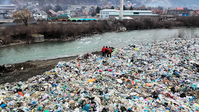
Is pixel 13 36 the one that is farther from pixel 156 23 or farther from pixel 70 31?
pixel 156 23

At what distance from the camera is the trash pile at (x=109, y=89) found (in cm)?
450

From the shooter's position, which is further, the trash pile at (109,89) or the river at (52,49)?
the river at (52,49)

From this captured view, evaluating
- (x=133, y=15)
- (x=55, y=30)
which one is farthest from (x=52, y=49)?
(x=133, y=15)

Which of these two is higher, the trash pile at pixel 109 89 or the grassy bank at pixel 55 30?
the grassy bank at pixel 55 30

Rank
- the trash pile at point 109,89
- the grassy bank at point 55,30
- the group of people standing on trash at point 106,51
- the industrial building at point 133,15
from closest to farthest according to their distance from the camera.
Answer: the trash pile at point 109,89 → the group of people standing on trash at point 106,51 → the grassy bank at point 55,30 → the industrial building at point 133,15

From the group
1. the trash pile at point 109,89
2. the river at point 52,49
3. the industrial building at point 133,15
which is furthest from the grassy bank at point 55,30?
the trash pile at point 109,89

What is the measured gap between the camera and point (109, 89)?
562 centimetres

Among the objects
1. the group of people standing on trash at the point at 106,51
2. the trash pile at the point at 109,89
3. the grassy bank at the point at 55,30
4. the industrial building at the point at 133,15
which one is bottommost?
the trash pile at the point at 109,89

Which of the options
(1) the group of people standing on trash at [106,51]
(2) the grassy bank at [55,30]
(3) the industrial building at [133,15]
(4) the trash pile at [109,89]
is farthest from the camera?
(3) the industrial building at [133,15]

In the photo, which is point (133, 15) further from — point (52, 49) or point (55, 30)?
point (52, 49)

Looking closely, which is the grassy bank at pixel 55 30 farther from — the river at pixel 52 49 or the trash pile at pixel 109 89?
the trash pile at pixel 109 89

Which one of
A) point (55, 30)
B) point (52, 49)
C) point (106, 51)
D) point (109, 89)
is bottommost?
point (109, 89)

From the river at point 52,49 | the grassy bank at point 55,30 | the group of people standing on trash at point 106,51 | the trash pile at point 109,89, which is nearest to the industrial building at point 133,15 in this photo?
the grassy bank at point 55,30

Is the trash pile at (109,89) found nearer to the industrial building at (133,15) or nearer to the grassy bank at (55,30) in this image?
the grassy bank at (55,30)
